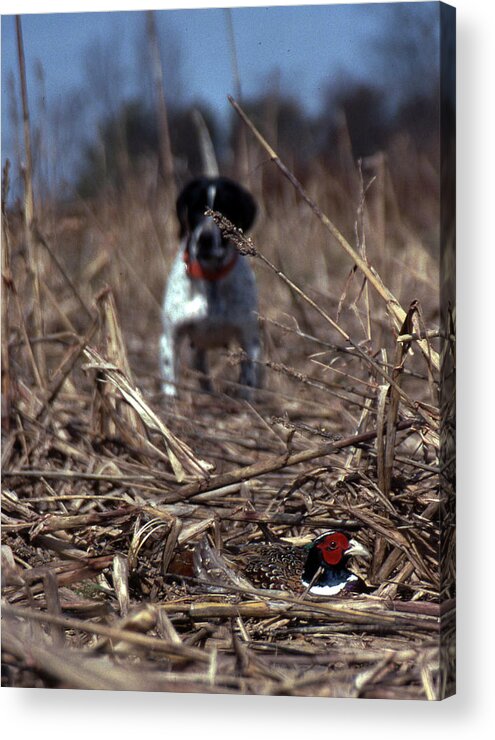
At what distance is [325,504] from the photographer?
3951mm

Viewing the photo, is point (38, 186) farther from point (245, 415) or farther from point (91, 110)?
point (245, 415)

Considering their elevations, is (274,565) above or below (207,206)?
below

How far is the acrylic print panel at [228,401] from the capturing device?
3.85m

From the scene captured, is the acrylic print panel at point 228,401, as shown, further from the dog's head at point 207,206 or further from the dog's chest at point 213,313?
the dog's chest at point 213,313

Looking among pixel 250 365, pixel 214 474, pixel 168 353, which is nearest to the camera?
pixel 214 474

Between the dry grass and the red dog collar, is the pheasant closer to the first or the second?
the dry grass

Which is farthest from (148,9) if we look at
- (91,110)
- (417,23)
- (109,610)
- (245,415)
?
(109,610)

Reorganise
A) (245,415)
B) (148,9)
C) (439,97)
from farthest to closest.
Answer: (245,415), (148,9), (439,97)

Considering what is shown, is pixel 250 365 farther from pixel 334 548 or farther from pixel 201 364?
pixel 334 548

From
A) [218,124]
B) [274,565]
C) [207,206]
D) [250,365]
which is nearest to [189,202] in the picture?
[207,206]

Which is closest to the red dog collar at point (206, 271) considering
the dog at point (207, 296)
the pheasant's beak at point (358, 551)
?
the dog at point (207, 296)

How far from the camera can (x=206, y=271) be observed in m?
4.88

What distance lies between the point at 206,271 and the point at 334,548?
1.23m

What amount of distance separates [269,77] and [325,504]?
100 cm
